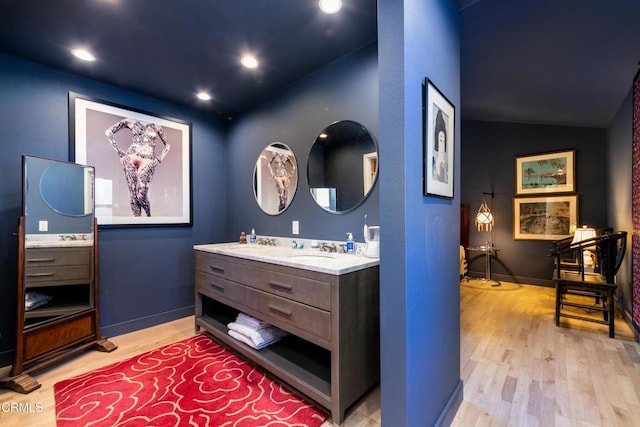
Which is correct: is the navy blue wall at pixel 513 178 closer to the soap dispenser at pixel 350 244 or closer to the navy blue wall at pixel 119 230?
the soap dispenser at pixel 350 244

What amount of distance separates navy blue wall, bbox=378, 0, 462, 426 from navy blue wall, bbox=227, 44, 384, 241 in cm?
83

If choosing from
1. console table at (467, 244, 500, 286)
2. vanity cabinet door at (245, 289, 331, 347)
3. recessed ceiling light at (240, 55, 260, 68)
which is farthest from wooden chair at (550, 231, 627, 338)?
recessed ceiling light at (240, 55, 260, 68)

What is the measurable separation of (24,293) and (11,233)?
24.9 inches

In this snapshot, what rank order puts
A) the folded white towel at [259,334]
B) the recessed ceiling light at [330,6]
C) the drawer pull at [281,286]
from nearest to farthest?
the recessed ceiling light at [330,6] → the drawer pull at [281,286] → the folded white towel at [259,334]

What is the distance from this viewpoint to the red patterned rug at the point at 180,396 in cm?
160

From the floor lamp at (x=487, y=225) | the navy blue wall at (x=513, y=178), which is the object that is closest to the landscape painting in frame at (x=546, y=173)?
the navy blue wall at (x=513, y=178)

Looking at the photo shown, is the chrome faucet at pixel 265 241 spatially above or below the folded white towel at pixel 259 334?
above

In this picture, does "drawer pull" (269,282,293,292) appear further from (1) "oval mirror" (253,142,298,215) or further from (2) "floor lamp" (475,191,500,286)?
(2) "floor lamp" (475,191,500,286)

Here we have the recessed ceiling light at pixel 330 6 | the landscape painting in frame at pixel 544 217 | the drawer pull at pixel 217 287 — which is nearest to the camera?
the recessed ceiling light at pixel 330 6

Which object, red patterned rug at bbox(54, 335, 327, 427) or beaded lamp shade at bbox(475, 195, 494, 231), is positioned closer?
red patterned rug at bbox(54, 335, 327, 427)

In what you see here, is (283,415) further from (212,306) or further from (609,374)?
(609,374)

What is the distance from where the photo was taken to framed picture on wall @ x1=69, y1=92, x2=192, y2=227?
2.65m

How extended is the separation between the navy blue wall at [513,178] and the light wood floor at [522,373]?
74.7 inches

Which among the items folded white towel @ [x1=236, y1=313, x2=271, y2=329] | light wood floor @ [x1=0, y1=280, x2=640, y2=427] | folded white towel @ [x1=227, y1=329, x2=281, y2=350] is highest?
folded white towel @ [x1=236, y1=313, x2=271, y2=329]
